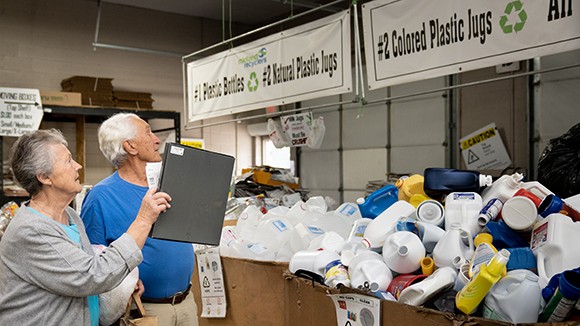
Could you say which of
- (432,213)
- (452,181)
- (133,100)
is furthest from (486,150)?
(133,100)

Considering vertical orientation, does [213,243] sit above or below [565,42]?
below

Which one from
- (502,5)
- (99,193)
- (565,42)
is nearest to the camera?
(99,193)

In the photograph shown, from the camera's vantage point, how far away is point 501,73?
208 inches

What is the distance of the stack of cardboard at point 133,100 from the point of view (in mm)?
7240

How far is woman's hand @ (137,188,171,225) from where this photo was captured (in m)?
1.63

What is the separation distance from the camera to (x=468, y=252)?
1.78 m

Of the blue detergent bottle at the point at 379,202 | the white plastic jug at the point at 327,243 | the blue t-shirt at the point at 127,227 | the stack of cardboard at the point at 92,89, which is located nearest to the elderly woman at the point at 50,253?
the blue t-shirt at the point at 127,227

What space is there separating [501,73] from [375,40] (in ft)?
8.79

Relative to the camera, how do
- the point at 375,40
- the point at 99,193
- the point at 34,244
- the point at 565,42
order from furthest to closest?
the point at 375,40, the point at 565,42, the point at 99,193, the point at 34,244

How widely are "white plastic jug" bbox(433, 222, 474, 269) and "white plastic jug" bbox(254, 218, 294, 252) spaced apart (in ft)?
4.13

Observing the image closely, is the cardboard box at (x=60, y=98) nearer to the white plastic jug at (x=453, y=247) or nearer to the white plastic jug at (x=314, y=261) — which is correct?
the white plastic jug at (x=314, y=261)

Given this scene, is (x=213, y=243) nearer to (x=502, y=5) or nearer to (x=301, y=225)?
(x=301, y=225)

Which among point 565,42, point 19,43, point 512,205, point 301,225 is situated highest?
point 19,43

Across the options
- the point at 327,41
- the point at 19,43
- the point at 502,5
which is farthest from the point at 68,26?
the point at 502,5
